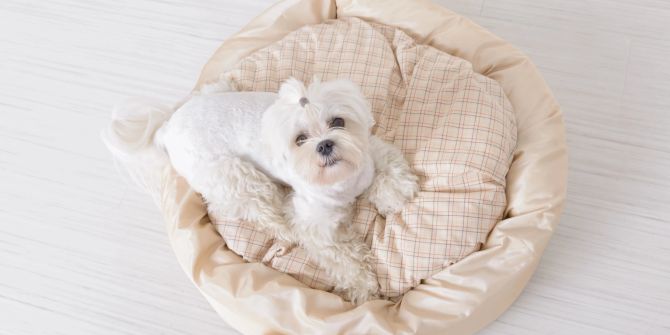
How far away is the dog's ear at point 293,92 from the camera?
1.56 meters

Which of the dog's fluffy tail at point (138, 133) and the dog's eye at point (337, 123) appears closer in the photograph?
the dog's eye at point (337, 123)

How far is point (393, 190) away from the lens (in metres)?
1.88

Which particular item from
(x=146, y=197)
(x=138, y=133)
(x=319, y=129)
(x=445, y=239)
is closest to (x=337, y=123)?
(x=319, y=129)

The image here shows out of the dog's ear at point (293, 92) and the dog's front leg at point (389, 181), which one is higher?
the dog's ear at point (293, 92)

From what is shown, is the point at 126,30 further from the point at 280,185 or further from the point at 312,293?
the point at 312,293

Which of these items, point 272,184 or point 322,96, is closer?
point 322,96

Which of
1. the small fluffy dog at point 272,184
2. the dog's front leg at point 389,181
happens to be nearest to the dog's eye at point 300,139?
the small fluffy dog at point 272,184

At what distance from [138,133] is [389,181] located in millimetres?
839

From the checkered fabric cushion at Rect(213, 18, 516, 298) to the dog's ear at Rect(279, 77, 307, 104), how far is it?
Answer: 0.50 meters

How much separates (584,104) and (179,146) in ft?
4.72

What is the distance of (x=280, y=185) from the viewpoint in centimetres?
201

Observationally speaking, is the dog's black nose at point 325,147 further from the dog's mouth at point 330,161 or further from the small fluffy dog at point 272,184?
the small fluffy dog at point 272,184

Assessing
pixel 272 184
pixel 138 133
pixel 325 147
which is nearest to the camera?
pixel 325 147

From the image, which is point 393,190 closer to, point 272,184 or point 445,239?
point 445,239
